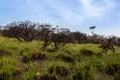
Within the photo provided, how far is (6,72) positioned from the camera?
467 inches

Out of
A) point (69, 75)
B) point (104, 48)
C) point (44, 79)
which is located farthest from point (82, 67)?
point (104, 48)

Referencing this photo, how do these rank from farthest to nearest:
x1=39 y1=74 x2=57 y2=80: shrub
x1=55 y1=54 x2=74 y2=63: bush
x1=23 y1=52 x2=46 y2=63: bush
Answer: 1. x1=55 y1=54 x2=74 y2=63: bush
2. x1=23 y1=52 x2=46 y2=63: bush
3. x1=39 y1=74 x2=57 y2=80: shrub

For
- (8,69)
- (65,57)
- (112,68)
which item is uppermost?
(65,57)

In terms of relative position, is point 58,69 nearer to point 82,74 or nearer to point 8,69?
point 82,74

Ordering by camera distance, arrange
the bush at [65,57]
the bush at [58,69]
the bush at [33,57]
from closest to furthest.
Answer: the bush at [58,69]
the bush at [33,57]
the bush at [65,57]

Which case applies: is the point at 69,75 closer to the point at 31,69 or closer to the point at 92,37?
the point at 31,69

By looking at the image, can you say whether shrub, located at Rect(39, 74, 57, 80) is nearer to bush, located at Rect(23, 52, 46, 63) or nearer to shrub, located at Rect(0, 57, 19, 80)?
shrub, located at Rect(0, 57, 19, 80)

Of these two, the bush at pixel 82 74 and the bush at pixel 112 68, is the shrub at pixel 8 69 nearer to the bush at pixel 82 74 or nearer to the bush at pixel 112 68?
the bush at pixel 82 74

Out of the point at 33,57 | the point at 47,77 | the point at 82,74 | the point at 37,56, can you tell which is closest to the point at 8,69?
the point at 47,77

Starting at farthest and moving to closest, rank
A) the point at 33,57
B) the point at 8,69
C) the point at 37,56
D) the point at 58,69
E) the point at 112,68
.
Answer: the point at 37,56
the point at 33,57
the point at 112,68
the point at 58,69
the point at 8,69

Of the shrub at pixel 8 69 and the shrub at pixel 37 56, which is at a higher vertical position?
the shrub at pixel 37 56

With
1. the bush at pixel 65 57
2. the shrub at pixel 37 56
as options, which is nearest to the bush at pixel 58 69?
the shrub at pixel 37 56

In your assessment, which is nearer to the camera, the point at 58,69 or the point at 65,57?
the point at 58,69

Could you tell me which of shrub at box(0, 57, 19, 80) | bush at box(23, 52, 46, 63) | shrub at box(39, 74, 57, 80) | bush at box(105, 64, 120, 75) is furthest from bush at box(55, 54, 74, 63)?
shrub at box(39, 74, 57, 80)
